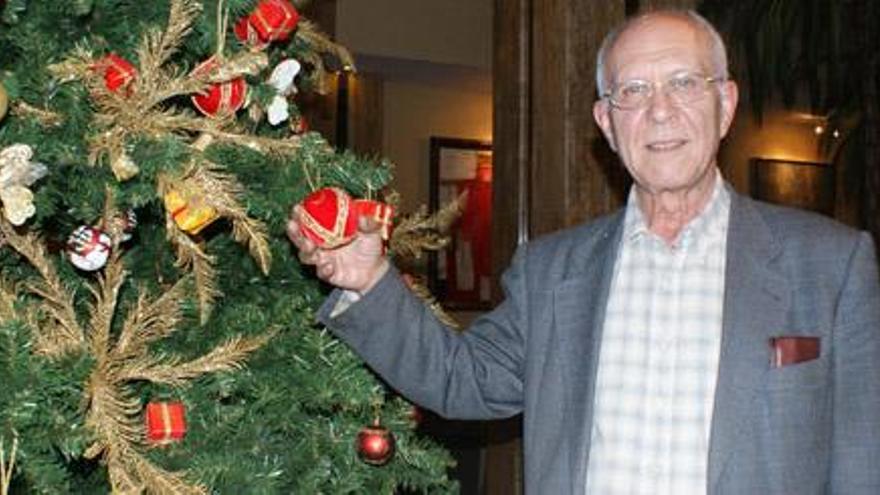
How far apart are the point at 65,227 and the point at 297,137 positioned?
0.90 feet

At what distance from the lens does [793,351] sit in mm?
1429

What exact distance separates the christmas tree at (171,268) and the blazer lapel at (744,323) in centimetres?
35

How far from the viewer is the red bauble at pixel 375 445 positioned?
52.9 inches

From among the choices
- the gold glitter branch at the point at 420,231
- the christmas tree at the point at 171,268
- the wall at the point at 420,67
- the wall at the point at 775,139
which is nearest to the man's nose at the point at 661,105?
the gold glitter branch at the point at 420,231

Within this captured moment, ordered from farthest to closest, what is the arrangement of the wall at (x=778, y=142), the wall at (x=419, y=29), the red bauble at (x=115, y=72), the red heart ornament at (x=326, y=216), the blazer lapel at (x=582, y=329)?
the wall at (x=419, y=29) < the wall at (x=778, y=142) < the blazer lapel at (x=582, y=329) < the red heart ornament at (x=326, y=216) < the red bauble at (x=115, y=72)

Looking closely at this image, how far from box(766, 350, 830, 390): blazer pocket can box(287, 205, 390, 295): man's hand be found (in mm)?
497

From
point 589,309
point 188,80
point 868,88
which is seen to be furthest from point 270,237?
point 868,88

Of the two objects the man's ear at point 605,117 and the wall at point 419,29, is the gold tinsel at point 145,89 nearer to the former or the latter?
the man's ear at point 605,117

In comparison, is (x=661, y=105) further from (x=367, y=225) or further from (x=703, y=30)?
(x=367, y=225)

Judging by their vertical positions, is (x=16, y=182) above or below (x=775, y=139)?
below

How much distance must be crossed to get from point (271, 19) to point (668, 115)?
0.54 m

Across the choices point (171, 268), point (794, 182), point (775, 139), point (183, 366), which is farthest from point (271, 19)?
point (794, 182)

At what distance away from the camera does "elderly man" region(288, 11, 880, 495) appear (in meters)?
1.42

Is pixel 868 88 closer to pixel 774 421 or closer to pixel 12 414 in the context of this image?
pixel 774 421
